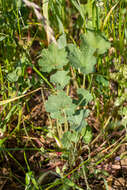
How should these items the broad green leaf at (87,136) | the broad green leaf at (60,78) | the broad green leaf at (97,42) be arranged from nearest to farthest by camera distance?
the broad green leaf at (97,42)
the broad green leaf at (60,78)
the broad green leaf at (87,136)

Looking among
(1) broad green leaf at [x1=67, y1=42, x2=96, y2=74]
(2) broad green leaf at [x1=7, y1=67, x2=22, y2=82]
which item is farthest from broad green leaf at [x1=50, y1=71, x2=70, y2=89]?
(2) broad green leaf at [x1=7, y1=67, x2=22, y2=82]

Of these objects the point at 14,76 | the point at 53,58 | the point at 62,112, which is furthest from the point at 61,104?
the point at 14,76

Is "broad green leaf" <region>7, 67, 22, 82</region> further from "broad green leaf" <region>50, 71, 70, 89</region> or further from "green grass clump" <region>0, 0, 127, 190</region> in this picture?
"broad green leaf" <region>50, 71, 70, 89</region>

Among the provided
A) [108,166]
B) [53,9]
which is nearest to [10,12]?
[53,9]

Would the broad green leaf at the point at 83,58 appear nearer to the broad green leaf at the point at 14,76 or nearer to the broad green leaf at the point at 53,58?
the broad green leaf at the point at 53,58

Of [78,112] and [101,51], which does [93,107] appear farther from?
[101,51]

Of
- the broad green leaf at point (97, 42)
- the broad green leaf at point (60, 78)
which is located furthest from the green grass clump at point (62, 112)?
the broad green leaf at point (97, 42)
